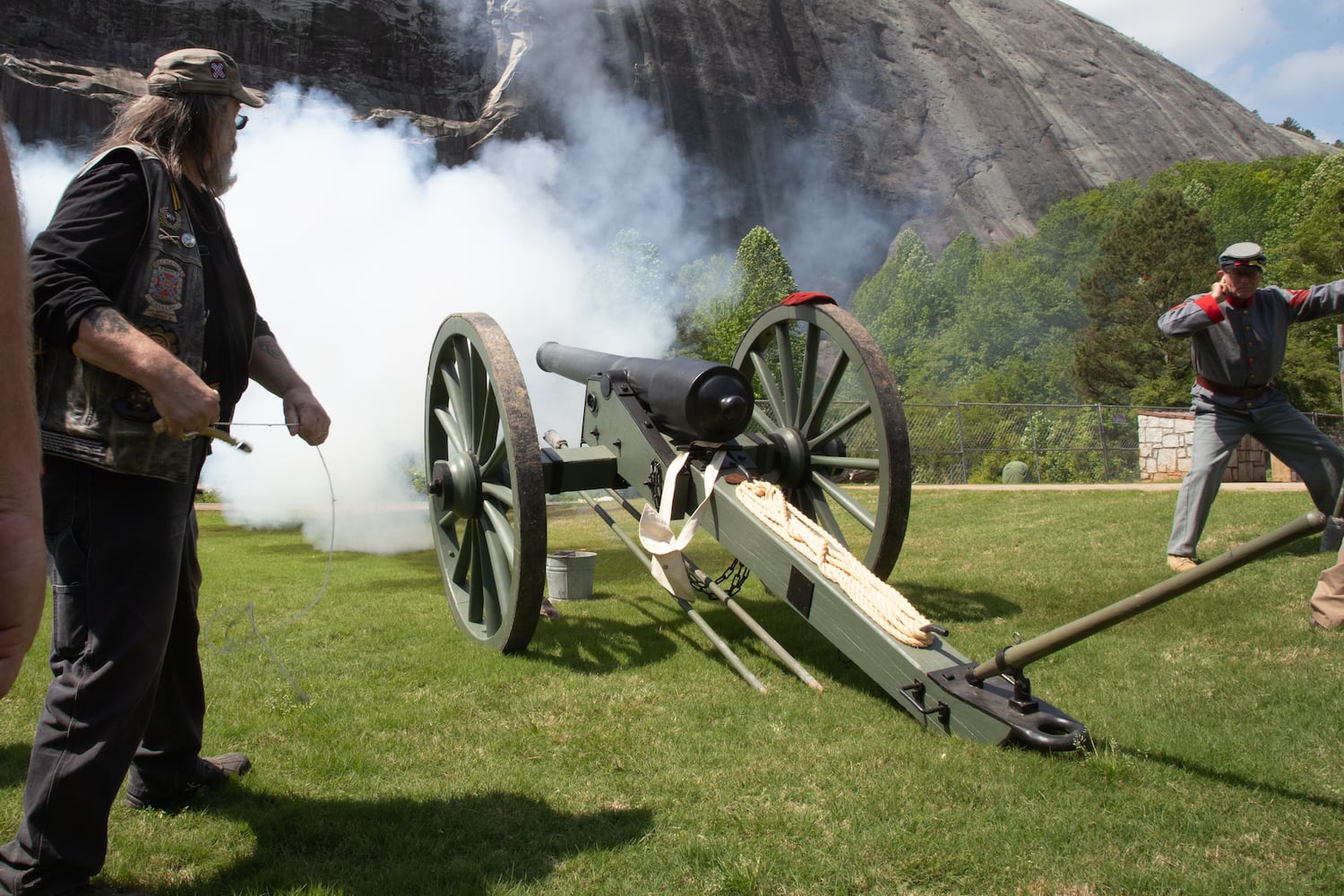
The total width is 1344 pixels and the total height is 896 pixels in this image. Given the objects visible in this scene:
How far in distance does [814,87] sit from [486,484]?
58513 millimetres

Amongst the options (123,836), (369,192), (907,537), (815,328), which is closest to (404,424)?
(369,192)

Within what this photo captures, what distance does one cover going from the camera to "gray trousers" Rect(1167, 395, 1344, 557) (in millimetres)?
5125

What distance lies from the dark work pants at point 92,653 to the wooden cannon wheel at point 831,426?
2912mm

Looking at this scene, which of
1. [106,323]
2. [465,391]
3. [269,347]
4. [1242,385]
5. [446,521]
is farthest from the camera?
[1242,385]

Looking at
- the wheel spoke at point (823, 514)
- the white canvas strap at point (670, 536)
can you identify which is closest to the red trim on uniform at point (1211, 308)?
the wheel spoke at point (823, 514)

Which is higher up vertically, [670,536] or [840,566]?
[840,566]

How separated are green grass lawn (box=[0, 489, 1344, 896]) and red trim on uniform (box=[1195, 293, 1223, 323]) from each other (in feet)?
4.39

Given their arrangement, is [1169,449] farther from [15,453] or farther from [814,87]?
[814,87]

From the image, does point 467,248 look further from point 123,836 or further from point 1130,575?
point 123,836

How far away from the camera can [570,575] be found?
5336 mm

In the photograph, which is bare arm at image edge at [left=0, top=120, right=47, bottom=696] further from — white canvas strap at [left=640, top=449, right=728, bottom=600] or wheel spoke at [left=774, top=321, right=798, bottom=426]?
wheel spoke at [left=774, top=321, right=798, bottom=426]

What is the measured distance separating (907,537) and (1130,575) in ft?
6.37

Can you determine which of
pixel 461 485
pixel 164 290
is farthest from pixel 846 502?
pixel 164 290

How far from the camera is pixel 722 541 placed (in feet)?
13.2
